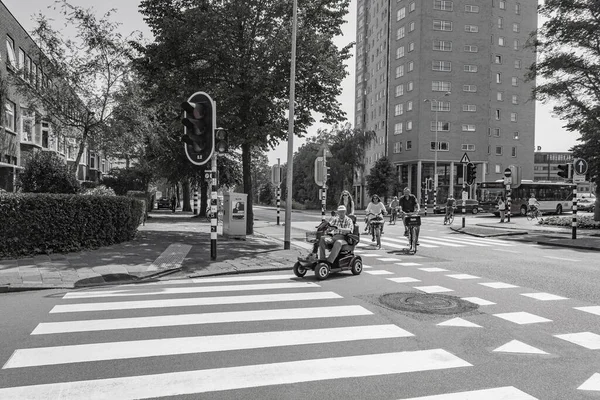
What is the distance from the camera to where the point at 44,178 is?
16.2m

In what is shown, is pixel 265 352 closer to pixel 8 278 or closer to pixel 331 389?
pixel 331 389

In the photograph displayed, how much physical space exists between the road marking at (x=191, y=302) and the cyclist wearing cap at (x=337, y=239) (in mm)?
1667

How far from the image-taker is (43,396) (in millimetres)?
3633

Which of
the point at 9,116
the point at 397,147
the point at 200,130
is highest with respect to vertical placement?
the point at 397,147

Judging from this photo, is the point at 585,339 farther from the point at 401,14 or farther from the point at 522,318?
the point at 401,14

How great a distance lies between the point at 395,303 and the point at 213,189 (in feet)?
18.6

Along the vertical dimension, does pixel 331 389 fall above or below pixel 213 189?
below

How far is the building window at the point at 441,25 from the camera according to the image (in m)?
58.0

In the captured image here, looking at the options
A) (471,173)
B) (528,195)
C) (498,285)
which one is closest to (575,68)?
(471,173)

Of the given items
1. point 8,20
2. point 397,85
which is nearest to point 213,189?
point 8,20

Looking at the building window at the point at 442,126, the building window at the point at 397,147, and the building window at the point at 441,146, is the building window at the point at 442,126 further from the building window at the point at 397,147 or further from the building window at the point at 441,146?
the building window at the point at 397,147

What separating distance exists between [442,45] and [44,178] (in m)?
53.2

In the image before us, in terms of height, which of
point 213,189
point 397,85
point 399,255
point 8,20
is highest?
point 397,85

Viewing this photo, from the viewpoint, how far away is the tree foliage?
25.5 meters
